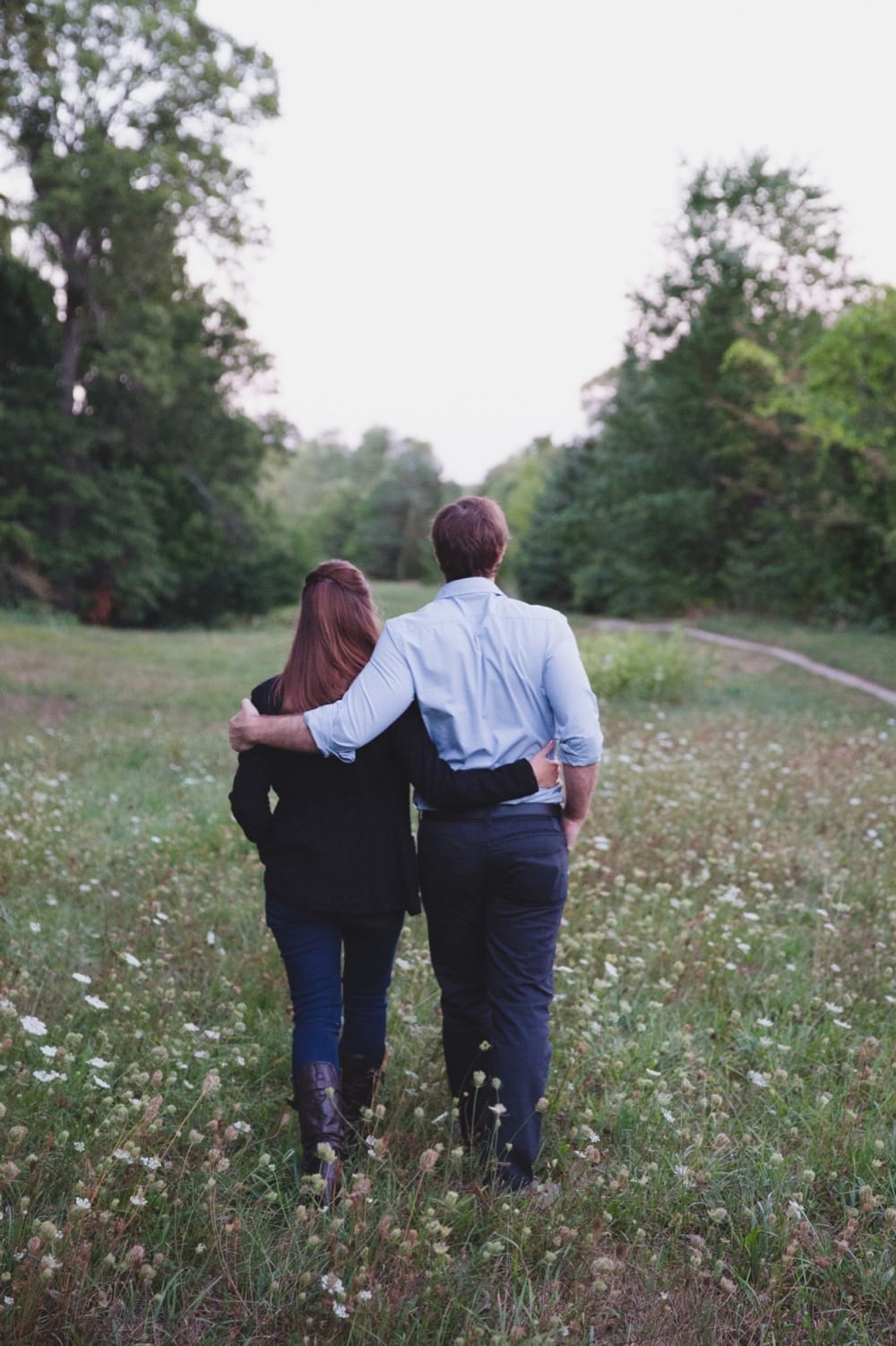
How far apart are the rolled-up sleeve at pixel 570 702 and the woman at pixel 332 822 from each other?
0.34 ft

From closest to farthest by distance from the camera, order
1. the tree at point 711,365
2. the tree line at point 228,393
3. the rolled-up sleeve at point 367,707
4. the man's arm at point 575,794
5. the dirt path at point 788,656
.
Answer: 1. the rolled-up sleeve at point 367,707
2. the man's arm at point 575,794
3. the dirt path at point 788,656
4. the tree line at point 228,393
5. the tree at point 711,365

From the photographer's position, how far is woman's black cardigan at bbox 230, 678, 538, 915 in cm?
331

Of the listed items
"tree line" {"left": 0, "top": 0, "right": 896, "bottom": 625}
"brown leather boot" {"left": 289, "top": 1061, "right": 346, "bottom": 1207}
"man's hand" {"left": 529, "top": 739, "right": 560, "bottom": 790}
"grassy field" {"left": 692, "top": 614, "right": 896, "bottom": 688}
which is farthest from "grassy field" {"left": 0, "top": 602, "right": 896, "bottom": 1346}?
"tree line" {"left": 0, "top": 0, "right": 896, "bottom": 625}

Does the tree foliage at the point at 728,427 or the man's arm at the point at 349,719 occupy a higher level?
the tree foliage at the point at 728,427

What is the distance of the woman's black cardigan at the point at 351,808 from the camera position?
3.31 m

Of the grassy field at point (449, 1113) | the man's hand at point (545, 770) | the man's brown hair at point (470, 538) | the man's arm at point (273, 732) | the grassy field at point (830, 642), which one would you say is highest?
the man's brown hair at point (470, 538)

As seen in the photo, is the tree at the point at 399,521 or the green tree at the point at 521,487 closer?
the green tree at the point at 521,487

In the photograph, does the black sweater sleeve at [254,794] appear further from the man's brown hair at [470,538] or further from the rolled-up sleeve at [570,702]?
the rolled-up sleeve at [570,702]

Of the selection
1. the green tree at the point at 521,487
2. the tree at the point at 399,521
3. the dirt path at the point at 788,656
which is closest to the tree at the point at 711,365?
the dirt path at the point at 788,656

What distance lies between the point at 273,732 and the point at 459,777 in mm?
605

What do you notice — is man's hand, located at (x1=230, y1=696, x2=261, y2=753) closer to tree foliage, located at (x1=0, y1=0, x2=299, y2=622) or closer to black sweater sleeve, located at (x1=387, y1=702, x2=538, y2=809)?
black sweater sleeve, located at (x1=387, y1=702, x2=538, y2=809)

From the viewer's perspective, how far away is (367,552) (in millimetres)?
87312

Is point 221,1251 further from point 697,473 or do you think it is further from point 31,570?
point 697,473

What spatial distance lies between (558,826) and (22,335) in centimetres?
3452
